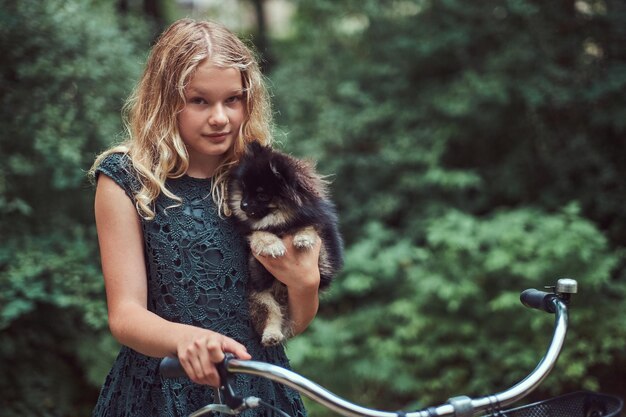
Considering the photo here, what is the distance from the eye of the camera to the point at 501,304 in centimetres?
511

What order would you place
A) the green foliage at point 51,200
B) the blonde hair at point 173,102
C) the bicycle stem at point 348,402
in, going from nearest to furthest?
1. the bicycle stem at point 348,402
2. the blonde hair at point 173,102
3. the green foliage at point 51,200

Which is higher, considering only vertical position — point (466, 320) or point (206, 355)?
point (206, 355)

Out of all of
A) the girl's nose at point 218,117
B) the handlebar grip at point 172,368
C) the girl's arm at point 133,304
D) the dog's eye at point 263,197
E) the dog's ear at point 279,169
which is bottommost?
the handlebar grip at point 172,368

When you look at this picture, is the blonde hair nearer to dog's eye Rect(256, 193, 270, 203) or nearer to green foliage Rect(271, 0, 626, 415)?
dog's eye Rect(256, 193, 270, 203)

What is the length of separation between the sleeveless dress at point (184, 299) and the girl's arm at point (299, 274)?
15 centimetres

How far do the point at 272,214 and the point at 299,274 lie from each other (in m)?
0.30

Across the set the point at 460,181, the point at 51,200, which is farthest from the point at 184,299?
the point at 460,181

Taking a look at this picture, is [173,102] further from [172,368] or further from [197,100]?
[172,368]

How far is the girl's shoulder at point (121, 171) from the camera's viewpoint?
1.97 meters

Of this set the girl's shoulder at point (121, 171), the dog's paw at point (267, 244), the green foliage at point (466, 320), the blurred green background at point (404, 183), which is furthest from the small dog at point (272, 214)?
the green foliage at point (466, 320)

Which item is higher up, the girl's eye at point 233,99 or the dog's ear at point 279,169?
the girl's eye at point 233,99

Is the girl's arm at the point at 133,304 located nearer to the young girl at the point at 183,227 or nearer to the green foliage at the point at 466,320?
the young girl at the point at 183,227

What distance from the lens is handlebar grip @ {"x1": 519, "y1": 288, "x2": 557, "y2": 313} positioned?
1.90m

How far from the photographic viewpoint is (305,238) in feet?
7.11
